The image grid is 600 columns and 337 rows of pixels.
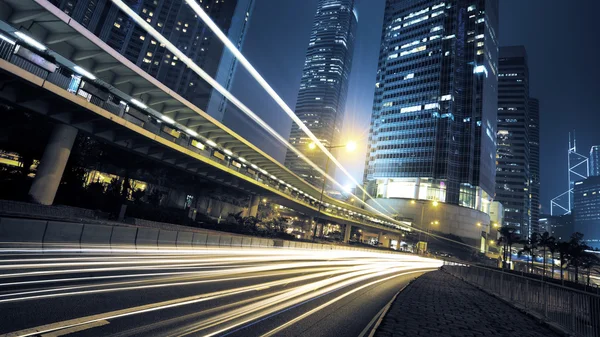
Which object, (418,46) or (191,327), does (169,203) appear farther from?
(418,46)

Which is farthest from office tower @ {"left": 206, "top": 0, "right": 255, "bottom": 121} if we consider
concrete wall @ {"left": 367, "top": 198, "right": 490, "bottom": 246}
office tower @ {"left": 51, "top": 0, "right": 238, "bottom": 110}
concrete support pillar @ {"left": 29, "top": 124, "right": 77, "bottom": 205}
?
concrete support pillar @ {"left": 29, "top": 124, "right": 77, "bottom": 205}

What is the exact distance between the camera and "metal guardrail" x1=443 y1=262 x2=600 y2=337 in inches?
274

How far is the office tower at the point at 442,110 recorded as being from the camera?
112 metres

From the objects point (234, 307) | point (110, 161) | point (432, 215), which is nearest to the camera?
point (234, 307)

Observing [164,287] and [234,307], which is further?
[164,287]

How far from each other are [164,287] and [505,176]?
217681 millimetres

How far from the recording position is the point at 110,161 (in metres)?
34.6

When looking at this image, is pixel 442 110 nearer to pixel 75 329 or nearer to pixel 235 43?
pixel 235 43

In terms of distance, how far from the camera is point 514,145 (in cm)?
18088

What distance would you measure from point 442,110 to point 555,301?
12297 cm

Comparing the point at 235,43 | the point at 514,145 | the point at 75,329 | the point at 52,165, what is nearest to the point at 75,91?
the point at 52,165

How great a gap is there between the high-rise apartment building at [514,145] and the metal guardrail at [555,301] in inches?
7674

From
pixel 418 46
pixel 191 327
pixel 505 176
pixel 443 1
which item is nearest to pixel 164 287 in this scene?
pixel 191 327

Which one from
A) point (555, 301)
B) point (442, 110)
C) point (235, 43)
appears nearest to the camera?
point (555, 301)
